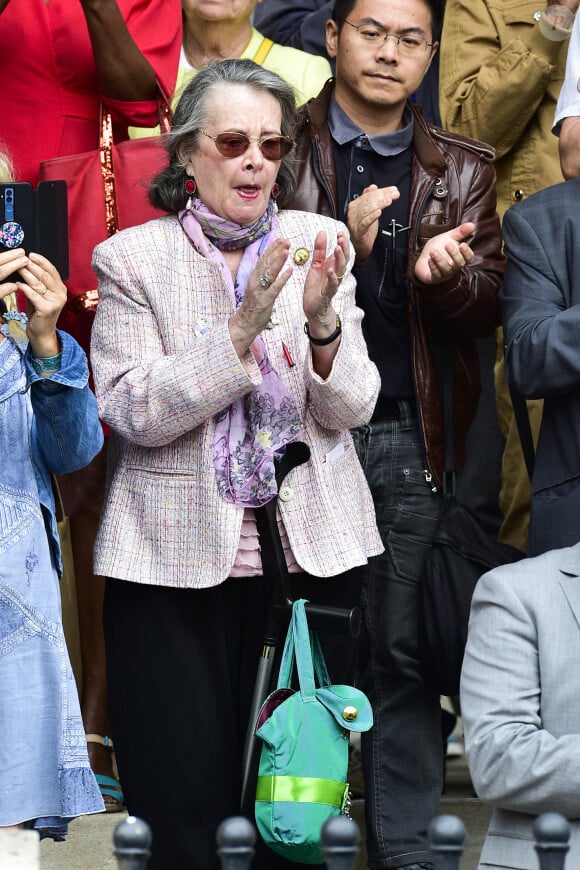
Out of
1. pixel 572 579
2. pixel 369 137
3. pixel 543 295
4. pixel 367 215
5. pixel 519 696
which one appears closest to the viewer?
pixel 519 696

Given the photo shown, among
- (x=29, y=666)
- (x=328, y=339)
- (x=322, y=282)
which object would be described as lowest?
(x=29, y=666)

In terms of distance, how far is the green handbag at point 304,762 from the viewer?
3232 mm

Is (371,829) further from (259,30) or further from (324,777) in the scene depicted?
(259,30)

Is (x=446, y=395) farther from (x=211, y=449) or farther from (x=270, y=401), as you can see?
(x=211, y=449)

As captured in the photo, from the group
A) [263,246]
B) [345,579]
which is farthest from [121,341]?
[345,579]

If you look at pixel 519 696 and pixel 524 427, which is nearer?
pixel 519 696

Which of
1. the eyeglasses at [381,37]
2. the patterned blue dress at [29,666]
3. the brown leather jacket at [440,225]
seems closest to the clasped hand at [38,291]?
the patterned blue dress at [29,666]

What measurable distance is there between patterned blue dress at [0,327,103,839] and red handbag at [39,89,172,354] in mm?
834

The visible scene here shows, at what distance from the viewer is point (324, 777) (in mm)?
3264

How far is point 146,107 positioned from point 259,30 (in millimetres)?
1065

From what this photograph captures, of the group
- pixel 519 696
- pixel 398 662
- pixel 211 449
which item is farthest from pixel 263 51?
pixel 519 696

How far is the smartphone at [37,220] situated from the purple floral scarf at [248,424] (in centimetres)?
43

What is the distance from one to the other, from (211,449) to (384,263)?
2.98 feet

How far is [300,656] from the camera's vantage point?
11.0 ft
